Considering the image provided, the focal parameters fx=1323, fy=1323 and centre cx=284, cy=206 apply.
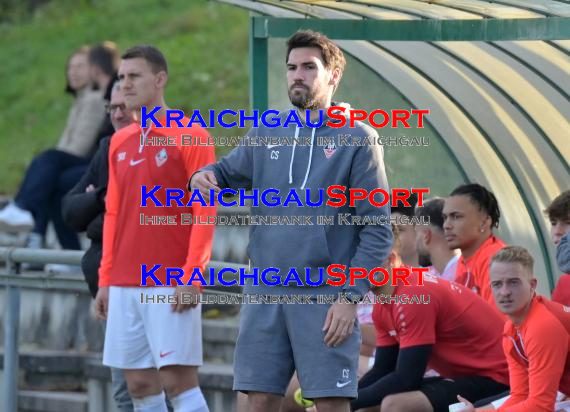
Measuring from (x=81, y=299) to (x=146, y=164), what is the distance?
3.12 meters

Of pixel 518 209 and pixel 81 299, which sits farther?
pixel 81 299

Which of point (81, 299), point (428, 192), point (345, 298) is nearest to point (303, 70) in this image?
point (345, 298)

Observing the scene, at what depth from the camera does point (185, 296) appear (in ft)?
23.8

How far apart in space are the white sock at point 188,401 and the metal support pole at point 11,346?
2.32 meters

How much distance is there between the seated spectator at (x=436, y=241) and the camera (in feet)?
28.1

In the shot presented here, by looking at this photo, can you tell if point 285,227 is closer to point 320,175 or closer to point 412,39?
point 320,175

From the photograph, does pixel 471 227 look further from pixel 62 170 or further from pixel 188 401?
pixel 62 170

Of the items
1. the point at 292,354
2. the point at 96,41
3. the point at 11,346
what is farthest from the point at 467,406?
the point at 96,41

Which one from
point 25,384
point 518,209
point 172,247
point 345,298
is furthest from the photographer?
point 25,384

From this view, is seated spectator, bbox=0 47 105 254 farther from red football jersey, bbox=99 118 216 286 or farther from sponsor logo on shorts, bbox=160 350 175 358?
sponsor logo on shorts, bbox=160 350 175 358

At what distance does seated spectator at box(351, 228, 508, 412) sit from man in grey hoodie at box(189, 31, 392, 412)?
41.6 inches

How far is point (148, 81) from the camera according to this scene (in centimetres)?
758

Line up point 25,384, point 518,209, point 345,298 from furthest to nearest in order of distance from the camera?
1. point 25,384
2. point 518,209
3. point 345,298

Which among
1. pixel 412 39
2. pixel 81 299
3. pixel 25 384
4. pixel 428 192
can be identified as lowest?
pixel 25 384
